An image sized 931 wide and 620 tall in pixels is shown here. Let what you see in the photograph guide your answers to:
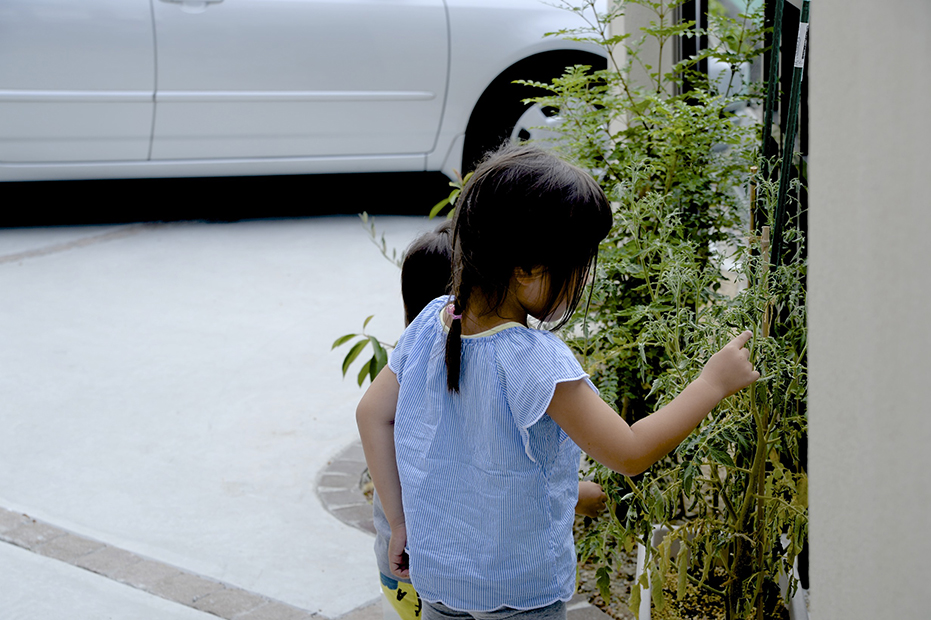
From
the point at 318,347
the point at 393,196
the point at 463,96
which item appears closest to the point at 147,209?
the point at 393,196

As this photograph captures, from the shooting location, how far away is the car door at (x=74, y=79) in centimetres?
525

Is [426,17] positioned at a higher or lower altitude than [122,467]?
higher

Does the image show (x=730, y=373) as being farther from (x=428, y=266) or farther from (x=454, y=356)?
(x=428, y=266)

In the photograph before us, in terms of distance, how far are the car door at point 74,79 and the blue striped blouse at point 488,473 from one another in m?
4.45

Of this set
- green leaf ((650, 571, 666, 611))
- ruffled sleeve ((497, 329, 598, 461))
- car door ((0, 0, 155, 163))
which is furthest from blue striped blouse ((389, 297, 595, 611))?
car door ((0, 0, 155, 163))

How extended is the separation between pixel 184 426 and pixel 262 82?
263 centimetres

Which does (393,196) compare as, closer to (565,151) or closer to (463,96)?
(463,96)

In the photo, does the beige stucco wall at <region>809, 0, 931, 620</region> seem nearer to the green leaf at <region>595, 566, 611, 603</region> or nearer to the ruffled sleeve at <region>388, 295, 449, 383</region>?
the ruffled sleeve at <region>388, 295, 449, 383</region>

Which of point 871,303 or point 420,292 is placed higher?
point 871,303

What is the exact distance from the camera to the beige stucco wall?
101 cm

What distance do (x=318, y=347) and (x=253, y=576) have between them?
1.75m

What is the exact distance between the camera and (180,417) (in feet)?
11.8

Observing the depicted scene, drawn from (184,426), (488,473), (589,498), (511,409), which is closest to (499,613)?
(488,473)

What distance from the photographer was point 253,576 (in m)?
2.59
